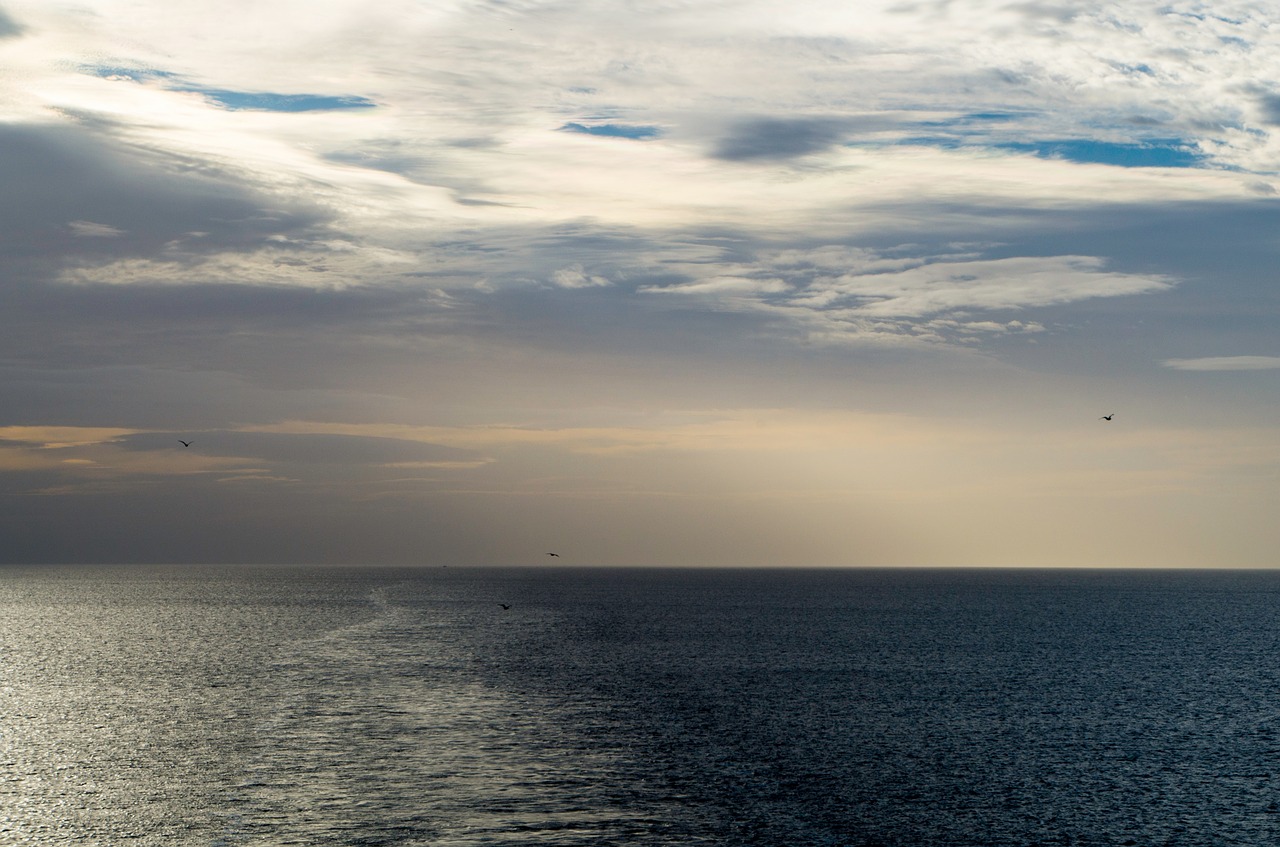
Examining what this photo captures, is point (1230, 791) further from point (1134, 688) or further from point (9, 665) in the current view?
point (9, 665)

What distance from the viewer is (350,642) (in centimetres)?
15125

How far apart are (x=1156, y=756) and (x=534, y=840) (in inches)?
1835

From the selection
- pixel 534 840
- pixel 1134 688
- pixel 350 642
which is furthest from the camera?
pixel 350 642

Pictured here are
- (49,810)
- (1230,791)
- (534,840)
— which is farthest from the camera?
(1230,791)

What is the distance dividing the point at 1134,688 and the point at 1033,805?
188 ft

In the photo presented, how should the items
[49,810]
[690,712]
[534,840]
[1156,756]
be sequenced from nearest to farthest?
[534,840], [49,810], [1156,756], [690,712]

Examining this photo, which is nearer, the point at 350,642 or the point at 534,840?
the point at 534,840

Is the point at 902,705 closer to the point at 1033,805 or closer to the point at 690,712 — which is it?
the point at 690,712

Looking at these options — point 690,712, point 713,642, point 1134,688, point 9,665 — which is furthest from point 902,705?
point 9,665

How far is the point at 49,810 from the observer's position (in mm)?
58312

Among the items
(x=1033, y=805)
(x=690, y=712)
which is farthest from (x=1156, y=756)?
(x=690, y=712)

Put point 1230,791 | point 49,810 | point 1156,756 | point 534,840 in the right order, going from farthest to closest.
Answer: point 1156,756, point 1230,791, point 49,810, point 534,840

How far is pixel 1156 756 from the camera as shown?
75500 mm

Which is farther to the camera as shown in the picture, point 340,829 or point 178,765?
point 178,765
